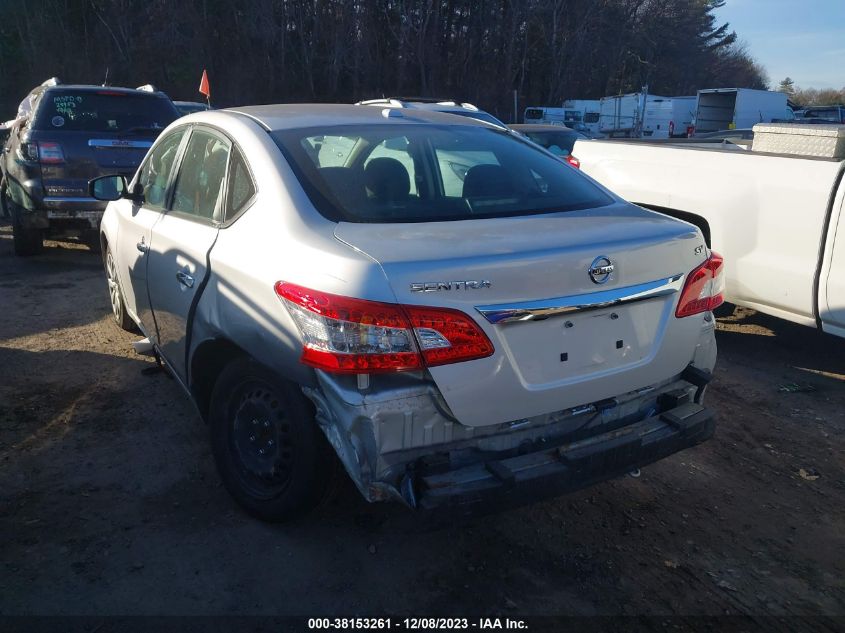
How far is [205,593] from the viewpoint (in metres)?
2.78

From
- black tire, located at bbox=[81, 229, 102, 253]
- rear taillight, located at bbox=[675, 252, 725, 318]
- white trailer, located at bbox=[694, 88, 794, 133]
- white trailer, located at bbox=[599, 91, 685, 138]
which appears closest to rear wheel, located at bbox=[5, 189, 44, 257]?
black tire, located at bbox=[81, 229, 102, 253]

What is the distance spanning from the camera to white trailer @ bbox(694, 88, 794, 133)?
1186 inches

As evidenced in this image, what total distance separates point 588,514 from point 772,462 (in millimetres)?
1235

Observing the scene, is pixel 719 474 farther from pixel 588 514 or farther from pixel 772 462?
pixel 588 514

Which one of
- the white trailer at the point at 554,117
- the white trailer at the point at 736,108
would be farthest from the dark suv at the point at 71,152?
the white trailer at the point at 736,108

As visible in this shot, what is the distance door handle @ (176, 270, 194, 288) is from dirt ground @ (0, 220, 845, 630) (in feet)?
3.09

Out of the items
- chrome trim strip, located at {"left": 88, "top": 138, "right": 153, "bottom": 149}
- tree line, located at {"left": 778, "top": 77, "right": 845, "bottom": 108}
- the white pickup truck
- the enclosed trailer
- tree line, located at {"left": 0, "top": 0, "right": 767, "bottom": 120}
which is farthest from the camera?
tree line, located at {"left": 778, "top": 77, "right": 845, "bottom": 108}

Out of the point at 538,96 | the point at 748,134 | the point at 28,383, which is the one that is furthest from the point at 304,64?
the point at 28,383

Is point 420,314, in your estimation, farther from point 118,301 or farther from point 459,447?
point 118,301

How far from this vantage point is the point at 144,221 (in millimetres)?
4203

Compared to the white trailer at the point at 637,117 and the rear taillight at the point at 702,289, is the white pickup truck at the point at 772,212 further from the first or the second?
the white trailer at the point at 637,117

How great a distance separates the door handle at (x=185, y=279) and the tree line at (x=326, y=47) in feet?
123

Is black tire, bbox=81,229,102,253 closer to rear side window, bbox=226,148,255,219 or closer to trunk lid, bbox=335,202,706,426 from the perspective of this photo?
rear side window, bbox=226,148,255,219

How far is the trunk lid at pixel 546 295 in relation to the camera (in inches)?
96.0
